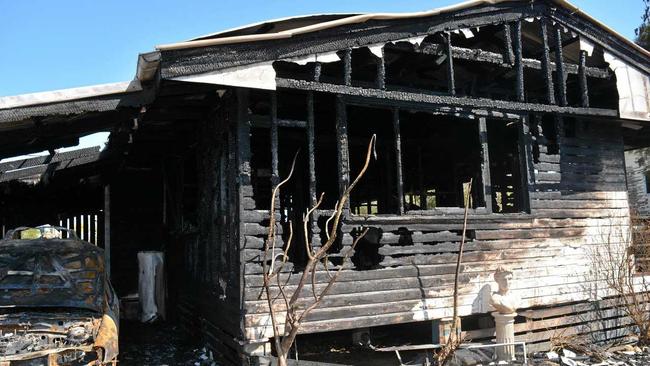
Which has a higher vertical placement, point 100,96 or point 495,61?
point 495,61

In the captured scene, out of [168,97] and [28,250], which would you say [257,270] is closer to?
[168,97]

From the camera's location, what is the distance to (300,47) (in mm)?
7109

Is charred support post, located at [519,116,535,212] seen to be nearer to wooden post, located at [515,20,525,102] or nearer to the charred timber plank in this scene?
the charred timber plank

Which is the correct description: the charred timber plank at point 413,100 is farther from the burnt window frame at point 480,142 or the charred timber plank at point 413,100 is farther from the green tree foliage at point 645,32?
the green tree foliage at point 645,32

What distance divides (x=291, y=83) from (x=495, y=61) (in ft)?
11.8

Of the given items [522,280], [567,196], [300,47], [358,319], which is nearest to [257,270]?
[358,319]

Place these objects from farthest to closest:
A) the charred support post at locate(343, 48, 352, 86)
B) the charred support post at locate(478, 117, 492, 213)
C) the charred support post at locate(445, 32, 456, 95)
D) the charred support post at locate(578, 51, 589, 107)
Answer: the charred support post at locate(578, 51, 589, 107)
the charred support post at locate(478, 117, 492, 213)
the charred support post at locate(445, 32, 456, 95)
the charred support post at locate(343, 48, 352, 86)

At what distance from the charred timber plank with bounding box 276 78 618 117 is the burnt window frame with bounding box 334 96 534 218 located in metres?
0.06

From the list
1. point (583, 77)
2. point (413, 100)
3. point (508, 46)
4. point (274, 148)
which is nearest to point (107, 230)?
point (274, 148)

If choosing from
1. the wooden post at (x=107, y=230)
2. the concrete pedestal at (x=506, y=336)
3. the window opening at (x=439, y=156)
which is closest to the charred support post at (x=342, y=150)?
the concrete pedestal at (x=506, y=336)

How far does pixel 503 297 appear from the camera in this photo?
8.19m

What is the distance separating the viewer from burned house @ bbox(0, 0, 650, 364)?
700 centimetres

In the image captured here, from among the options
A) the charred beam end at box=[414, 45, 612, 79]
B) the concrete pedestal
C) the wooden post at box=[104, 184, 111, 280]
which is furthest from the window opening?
the wooden post at box=[104, 184, 111, 280]

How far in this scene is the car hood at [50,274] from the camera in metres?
6.69
